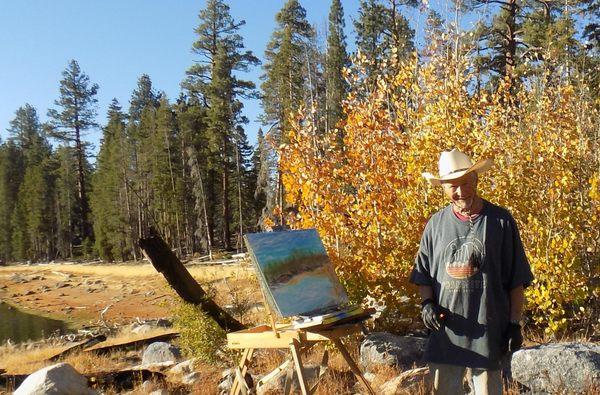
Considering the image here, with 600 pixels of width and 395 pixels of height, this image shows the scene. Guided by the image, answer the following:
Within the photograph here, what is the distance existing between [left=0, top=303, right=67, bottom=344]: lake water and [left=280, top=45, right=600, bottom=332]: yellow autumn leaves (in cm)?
1597

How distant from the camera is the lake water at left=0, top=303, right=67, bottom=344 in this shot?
20938 millimetres

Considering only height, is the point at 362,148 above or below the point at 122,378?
above

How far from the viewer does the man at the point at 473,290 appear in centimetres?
304

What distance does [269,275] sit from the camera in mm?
4070

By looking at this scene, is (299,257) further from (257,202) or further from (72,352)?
(257,202)

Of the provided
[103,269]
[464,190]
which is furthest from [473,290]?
[103,269]

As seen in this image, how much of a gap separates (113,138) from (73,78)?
22.3 feet

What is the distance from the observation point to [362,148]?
6832 mm

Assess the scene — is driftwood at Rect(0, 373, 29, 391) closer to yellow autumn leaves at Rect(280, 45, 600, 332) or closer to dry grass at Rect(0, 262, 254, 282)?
yellow autumn leaves at Rect(280, 45, 600, 332)

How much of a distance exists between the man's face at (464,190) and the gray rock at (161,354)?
576 cm

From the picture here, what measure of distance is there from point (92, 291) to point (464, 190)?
30260 mm

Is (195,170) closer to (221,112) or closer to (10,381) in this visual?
(221,112)

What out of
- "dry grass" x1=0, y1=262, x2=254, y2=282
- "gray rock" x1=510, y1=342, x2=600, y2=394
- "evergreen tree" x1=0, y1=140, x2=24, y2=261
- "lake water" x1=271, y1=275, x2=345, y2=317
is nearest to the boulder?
"lake water" x1=271, y1=275, x2=345, y2=317

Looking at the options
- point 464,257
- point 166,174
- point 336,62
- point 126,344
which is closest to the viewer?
point 464,257
